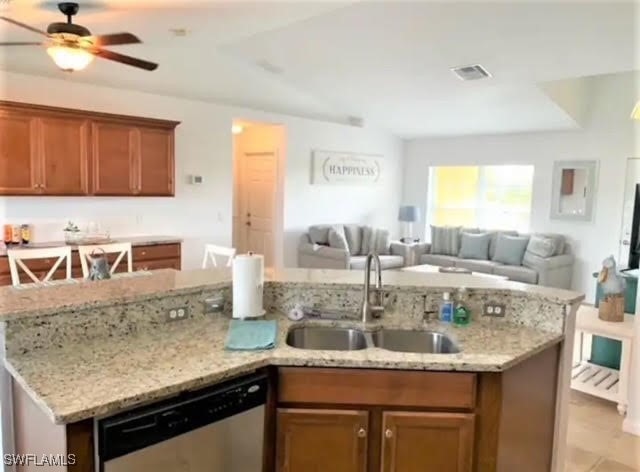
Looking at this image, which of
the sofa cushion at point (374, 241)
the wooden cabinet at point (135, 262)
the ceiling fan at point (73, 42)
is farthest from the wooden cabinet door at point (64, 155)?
the sofa cushion at point (374, 241)

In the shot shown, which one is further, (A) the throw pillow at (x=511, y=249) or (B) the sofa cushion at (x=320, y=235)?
(B) the sofa cushion at (x=320, y=235)

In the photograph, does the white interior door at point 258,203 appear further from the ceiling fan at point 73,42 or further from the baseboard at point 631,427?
the baseboard at point 631,427

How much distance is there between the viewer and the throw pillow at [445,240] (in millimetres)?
7890

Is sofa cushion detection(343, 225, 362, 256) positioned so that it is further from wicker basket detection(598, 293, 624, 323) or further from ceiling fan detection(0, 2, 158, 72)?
ceiling fan detection(0, 2, 158, 72)

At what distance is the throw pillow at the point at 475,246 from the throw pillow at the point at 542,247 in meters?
0.67

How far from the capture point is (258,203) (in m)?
7.94

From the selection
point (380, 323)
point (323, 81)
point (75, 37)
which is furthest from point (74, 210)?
point (380, 323)

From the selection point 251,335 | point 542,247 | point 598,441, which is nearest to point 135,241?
point 251,335

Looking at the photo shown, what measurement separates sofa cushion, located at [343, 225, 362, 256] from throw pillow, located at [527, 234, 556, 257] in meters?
2.45

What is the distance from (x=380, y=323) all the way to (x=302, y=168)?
550cm

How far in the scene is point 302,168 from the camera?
7621 mm

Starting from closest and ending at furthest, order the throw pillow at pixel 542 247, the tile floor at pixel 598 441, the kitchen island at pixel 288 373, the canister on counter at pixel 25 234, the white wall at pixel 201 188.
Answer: the kitchen island at pixel 288 373, the tile floor at pixel 598 441, the canister on counter at pixel 25 234, the white wall at pixel 201 188, the throw pillow at pixel 542 247

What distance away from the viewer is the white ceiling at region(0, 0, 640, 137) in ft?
13.6

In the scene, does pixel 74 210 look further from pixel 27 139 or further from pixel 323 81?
pixel 323 81
